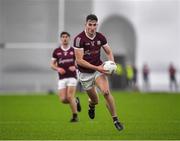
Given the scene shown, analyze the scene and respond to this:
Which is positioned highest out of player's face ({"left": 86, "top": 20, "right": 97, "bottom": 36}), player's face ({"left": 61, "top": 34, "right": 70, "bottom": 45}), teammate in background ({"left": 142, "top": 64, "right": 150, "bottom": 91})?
player's face ({"left": 86, "top": 20, "right": 97, "bottom": 36})

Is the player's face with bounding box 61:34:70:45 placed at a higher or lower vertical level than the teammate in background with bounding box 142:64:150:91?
higher

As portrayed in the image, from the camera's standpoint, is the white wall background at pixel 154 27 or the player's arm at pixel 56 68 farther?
the white wall background at pixel 154 27

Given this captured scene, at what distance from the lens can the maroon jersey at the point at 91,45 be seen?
539 inches

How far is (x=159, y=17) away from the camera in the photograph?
44562 millimetres

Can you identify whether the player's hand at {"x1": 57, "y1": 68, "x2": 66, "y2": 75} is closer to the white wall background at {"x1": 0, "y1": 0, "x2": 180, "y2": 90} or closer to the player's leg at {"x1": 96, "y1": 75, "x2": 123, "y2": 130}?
the player's leg at {"x1": 96, "y1": 75, "x2": 123, "y2": 130}

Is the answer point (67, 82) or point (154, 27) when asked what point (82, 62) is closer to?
point (67, 82)

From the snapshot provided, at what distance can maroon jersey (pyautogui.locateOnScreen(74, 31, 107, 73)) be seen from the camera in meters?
13.7

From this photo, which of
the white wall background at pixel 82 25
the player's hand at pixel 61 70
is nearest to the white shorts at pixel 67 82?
the player's hand at pixel 61 70

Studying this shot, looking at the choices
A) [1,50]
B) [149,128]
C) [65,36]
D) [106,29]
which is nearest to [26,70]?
[1,50]

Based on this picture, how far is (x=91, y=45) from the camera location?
1372 centimetres

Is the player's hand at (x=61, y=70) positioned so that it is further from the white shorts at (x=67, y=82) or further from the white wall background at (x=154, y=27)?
the white wall background at (x=154, y=27)

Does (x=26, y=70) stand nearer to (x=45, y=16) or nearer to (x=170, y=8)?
(x=45, y=16)

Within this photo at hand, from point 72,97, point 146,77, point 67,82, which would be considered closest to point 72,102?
point 72,97

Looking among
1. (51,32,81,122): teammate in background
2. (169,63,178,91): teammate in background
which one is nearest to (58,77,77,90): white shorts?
(51,32,81,122): teammate in background
